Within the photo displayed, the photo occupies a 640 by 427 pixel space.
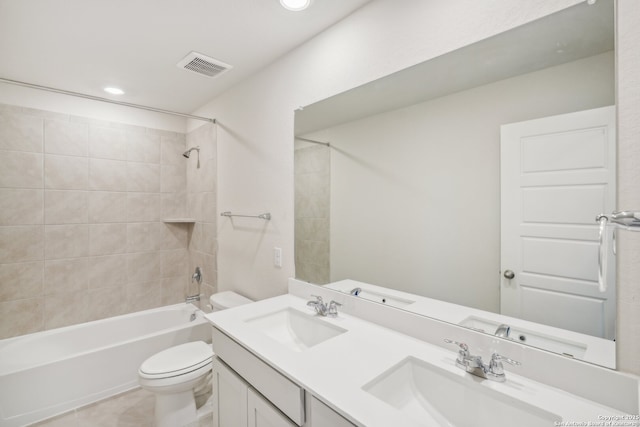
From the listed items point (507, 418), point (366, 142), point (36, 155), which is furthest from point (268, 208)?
point (36, 155)

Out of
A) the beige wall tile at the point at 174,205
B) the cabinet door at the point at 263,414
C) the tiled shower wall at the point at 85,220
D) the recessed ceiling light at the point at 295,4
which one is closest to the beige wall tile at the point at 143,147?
the tiled shower wall at the point at 85,220

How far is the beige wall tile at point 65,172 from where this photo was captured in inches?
94.6

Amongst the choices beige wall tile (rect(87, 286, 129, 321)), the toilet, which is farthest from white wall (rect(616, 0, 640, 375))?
beige wall tile (rect(87, 286, 129, 321))

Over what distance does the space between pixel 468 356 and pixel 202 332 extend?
2339 millimetres

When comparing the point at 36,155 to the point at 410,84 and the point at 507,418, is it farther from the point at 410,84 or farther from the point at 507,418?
the point at 507,418

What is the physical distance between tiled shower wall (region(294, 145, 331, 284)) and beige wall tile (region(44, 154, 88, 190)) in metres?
2.10

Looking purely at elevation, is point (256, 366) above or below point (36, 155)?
below

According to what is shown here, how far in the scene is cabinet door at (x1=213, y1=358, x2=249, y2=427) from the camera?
1.20 meters

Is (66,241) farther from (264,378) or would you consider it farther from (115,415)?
(264,378)

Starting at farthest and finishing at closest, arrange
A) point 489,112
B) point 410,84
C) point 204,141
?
point 204,141
point 410,84
point 489,112

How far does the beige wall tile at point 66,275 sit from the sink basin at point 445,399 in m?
2.85

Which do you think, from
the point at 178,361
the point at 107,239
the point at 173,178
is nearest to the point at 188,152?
the point at 173,178

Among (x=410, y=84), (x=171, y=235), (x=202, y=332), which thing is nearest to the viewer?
(x=410, y=84)

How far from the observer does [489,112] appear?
3.36 feet
